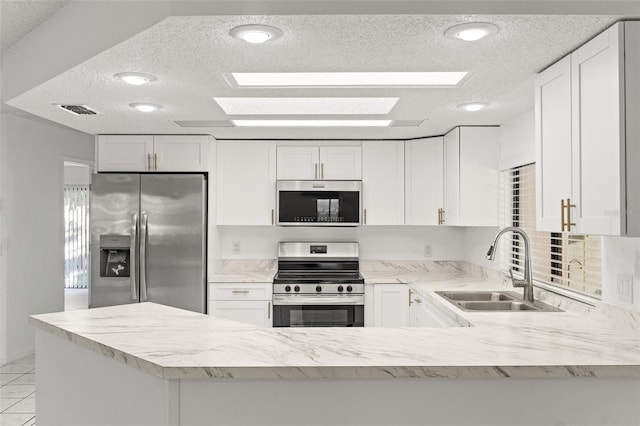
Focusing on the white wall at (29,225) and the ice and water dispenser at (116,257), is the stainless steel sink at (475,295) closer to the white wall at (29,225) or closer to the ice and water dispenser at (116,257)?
the ice and water dispenser at (116,257)

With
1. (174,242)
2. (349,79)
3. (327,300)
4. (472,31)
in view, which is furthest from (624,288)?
(174,242)

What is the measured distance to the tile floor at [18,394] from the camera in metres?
3.27

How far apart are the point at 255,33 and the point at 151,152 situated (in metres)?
2.66

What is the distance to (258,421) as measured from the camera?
154 centimetres

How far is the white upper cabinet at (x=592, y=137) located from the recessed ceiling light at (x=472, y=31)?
1.44 feet

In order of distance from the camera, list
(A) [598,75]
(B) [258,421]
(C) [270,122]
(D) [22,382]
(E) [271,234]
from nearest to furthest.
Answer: (B) [258,421] < (A) [598,75] < (C) [270,122] < (D) [22,382] < (E) [271,234]

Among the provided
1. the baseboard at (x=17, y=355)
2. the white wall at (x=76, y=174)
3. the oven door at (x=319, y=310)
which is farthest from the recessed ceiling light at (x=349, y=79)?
the white wall at (x=76, y=174)

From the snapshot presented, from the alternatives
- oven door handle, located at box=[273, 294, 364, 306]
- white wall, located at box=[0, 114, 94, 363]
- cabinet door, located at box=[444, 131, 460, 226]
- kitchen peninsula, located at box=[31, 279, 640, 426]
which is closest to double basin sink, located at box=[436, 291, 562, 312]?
cabinet door, located at box=[444, 131, 460, 226]

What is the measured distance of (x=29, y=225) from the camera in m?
4.57

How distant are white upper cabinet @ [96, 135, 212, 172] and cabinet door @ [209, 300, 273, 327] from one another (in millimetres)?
1196

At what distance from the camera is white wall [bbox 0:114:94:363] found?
4.33 meters

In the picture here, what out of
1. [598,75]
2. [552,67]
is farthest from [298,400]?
[552,67]

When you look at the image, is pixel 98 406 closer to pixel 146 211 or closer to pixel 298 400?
pixel 298 400

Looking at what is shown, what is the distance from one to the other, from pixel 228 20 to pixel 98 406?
5.06ft
